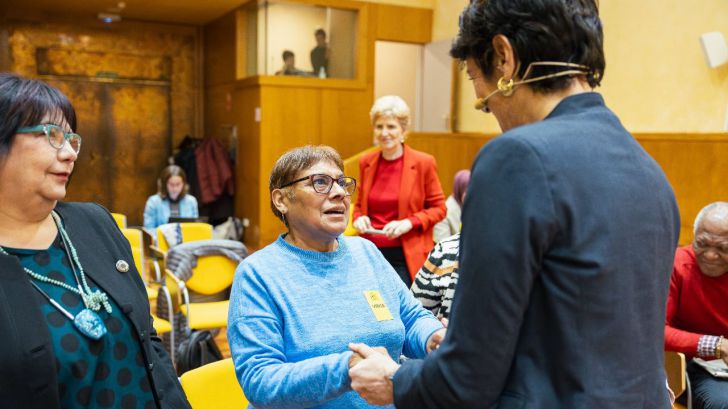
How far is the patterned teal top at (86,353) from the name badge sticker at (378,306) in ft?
2.00

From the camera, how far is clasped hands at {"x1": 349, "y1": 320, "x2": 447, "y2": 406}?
124 centimetres

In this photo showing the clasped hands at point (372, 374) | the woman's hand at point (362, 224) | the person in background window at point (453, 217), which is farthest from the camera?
the person in background window at point (453, 217)

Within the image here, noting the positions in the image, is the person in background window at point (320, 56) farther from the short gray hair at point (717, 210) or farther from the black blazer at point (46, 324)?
the black blazer at point (46, 324)

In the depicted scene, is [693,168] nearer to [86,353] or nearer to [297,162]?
[297,162]

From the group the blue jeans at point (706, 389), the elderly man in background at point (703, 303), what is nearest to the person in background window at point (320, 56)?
the elderly man in background at point (703, 303)

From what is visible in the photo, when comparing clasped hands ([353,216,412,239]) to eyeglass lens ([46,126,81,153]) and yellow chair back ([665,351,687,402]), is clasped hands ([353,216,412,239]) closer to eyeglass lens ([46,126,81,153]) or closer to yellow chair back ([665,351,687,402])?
yellow chair back ([665,351,687,402])

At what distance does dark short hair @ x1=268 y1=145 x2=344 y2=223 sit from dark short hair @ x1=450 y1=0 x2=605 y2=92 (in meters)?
0.81

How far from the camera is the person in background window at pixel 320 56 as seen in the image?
848cm

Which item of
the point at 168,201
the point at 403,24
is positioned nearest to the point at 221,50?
the point at 403,24

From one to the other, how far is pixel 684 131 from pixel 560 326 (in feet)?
18.4

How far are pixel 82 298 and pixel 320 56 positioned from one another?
7358mm

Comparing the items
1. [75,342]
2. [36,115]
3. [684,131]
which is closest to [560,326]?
[75,342]

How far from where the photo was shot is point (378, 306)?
1740 mm

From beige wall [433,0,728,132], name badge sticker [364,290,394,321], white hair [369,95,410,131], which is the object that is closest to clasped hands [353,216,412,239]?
white hair [369,95,410,131]
